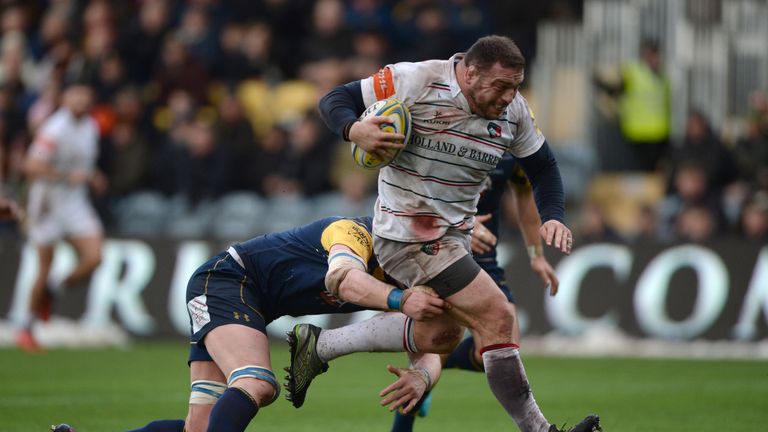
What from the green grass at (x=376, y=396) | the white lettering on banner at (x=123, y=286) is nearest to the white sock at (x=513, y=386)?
the green grass at (x=376, y=396)

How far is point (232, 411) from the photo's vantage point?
235 inches

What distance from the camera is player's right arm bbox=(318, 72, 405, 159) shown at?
19.5 ft

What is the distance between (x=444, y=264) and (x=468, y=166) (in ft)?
1.64

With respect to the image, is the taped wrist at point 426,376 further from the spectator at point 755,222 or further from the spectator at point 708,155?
the spectator at point 708,155

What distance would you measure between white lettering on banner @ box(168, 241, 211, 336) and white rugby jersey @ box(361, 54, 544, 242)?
9183 mm

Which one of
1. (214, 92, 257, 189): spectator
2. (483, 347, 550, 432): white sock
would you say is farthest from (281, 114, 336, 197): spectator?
(483, 347, 550, 432): white sock

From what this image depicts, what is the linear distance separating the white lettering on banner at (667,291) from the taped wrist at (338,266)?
8.35m

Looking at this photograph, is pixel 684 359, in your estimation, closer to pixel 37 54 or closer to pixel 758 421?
pixel 758 421

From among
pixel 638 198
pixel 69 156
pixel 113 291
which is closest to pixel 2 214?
pixel 69 156

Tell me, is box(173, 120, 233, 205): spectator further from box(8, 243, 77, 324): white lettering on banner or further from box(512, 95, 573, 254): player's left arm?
box(512, 95, 573, 254): player's left arm

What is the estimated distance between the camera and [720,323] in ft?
45.6

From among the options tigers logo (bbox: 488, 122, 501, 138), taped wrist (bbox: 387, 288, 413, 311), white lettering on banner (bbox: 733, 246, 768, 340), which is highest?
tigers logo (bbox: 488, 122, 501, 138)

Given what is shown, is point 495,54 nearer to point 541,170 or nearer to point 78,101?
point 541,170

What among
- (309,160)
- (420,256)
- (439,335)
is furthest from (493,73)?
(309,160)
